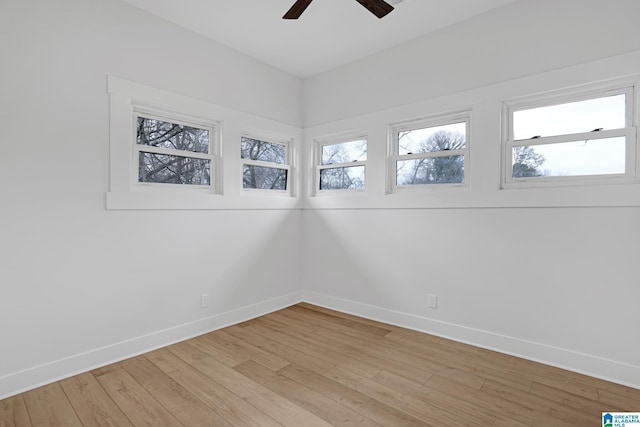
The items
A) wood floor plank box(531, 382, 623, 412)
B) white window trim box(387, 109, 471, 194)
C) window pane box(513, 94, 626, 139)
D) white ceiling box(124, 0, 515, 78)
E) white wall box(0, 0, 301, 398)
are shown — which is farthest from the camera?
white window trim box(387, 109, 471, 194)

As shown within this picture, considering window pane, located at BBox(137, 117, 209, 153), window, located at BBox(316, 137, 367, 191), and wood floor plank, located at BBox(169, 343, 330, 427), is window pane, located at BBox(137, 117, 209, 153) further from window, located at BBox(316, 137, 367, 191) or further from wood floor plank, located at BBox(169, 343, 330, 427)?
wood floor plank, located at BBox(169, 343, 330, 427)

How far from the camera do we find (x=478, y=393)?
2.11 m

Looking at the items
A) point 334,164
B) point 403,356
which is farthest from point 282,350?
point 334,164

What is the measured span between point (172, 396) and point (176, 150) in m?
2.04

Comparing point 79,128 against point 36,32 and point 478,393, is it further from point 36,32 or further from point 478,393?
point 478,393

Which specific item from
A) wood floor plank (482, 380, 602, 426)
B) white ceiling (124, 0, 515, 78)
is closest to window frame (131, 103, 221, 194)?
white ceiling (124, 0, 515, 78)

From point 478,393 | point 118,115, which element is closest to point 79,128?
point 118,115

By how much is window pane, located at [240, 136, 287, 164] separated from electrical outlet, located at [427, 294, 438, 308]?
2.33 meters

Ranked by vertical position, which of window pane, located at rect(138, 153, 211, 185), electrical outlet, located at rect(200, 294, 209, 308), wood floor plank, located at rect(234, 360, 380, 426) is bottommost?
wood floor plank, located at rect(234, 360, 380, 426)

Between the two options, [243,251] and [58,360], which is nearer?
[58,360]

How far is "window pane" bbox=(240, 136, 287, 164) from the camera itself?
3.63 meters

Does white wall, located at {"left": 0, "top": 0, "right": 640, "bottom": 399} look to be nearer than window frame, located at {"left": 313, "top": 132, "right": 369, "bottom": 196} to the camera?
Yes

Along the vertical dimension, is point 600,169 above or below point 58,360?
above

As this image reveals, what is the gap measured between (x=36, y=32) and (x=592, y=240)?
13.7 feet
